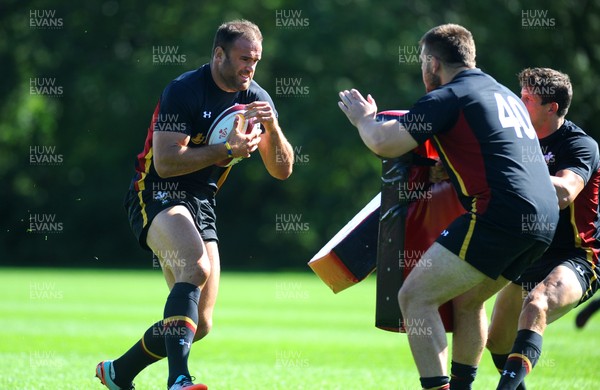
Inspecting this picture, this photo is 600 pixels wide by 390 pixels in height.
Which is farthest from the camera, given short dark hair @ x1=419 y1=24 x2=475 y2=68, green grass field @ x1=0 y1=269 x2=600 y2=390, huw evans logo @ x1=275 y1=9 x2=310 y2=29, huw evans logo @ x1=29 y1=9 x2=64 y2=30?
huw evans logo @ x1=29 y1=9 x2=64 y2=30

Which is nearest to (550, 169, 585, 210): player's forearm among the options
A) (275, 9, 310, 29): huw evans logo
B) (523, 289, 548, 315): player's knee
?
(523, 289, 548, 315): player's knee

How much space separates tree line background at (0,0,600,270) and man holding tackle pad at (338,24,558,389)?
25.3 metres

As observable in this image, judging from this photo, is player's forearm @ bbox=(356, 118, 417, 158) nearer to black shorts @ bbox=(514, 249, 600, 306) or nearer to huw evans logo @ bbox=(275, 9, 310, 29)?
black shorts @ bbox=(514, 249, 600, 306)

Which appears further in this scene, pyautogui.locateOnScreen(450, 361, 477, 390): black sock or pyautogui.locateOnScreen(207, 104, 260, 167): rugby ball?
pyautogui.locateOnScreen(207, 104, 260, 167): rugby ball

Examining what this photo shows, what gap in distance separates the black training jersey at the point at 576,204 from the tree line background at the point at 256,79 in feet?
78.8

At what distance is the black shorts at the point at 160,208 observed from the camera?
638 centimetres

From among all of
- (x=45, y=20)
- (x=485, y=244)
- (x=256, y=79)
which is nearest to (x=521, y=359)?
(x=485, y=244)

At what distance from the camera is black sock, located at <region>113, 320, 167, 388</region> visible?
21.0 feet

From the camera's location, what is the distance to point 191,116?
6363 mm

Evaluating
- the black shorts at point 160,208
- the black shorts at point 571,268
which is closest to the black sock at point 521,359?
the black shorts at point 571,268

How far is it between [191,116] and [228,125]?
272 millimetres

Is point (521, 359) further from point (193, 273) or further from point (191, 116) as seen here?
point (191, 116)

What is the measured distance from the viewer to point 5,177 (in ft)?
110

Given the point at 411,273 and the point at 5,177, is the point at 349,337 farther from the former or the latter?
the point at 5,177
